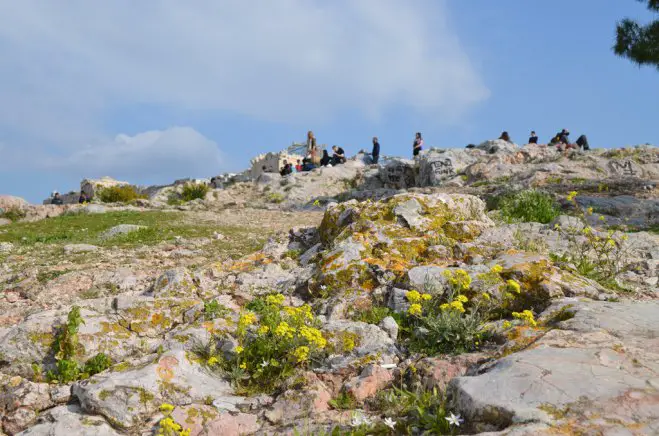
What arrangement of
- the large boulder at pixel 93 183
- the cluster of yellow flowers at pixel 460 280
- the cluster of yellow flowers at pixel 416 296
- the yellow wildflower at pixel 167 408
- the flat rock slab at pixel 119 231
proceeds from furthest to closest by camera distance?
the large boulder at pixel 93 183, the flat rock slab at pixel 119 231, the cluster of yellow flowers at pixel 460 280, the cluster of yellow flowers at pixel 416 296, the yellow wildflower at pixel 167 408

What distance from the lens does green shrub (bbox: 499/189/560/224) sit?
12.4 meters

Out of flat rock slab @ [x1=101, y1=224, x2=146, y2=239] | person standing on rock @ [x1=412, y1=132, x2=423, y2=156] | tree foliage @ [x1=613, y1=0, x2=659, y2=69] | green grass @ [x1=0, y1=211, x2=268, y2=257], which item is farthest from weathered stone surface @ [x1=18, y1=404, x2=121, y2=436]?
person standing on rock @ [x1=412, y1=132, x2=423, y2=156]

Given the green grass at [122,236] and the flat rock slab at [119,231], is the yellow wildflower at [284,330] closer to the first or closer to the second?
the green grass at [122,236]

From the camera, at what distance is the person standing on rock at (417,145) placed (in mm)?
36463

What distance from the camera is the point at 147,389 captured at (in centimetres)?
456

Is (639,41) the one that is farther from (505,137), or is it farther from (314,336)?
(314,336)

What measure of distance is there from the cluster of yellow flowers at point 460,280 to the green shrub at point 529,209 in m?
6.55

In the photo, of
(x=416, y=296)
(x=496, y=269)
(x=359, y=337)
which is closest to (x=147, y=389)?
(x=359, y=337)

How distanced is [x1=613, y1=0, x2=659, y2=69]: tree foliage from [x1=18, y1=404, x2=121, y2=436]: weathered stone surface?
80.2ft

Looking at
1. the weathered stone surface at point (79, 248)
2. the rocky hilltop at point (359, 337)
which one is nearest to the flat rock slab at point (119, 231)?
the weathered stone surface at point (79, 248)

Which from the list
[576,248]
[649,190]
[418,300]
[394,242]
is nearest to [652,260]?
[576,248]

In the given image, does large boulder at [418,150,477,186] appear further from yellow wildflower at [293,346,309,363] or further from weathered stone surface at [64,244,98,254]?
yellow wildflower at [293,346,309,363]

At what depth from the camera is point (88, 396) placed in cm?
441

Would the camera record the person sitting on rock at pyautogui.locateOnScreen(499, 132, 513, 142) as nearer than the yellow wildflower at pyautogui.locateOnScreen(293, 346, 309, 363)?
No
